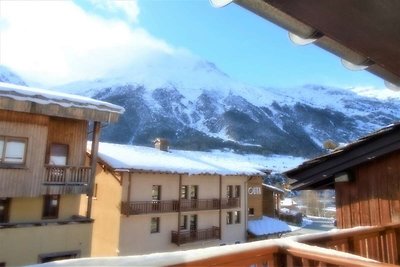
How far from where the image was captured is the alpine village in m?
1.63

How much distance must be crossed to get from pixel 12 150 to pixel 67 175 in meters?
2.59

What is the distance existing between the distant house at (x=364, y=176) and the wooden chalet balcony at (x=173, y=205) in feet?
52.7

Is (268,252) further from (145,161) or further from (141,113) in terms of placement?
(141,113)

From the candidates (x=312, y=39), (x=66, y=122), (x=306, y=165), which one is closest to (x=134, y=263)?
(x=312, y=39)

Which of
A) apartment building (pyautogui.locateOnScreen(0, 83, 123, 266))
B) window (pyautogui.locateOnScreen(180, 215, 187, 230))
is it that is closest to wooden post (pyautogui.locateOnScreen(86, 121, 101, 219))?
apartment building (pyautogui.locateOnScreen(0, 83, 123, 266))

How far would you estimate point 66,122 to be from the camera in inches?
667

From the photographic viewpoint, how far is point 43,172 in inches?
604

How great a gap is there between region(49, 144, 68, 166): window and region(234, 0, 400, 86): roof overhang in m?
16.5

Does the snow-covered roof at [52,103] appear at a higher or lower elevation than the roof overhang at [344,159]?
higher

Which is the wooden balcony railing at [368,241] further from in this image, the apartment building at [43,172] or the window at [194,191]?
the window at [194,191]

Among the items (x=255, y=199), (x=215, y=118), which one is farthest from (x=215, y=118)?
(x=255, y=199)

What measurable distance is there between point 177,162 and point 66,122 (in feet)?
31.3

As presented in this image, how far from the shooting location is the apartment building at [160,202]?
68.4 ft

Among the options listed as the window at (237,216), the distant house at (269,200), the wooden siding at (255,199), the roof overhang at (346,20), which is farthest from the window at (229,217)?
the roof overhang at (346,20)
